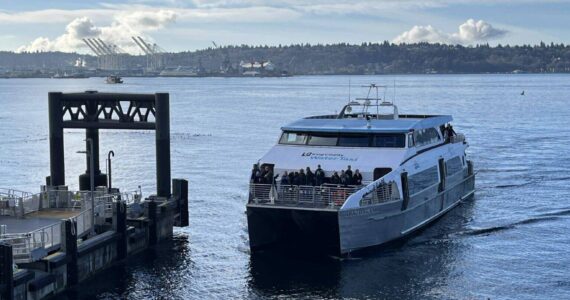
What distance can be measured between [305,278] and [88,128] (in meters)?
12.2

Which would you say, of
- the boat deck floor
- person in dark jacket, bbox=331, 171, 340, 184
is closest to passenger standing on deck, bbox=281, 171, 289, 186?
person in dark jacket, bbox=331, 171, 340, 184

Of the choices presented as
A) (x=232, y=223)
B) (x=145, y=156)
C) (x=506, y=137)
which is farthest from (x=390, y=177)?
(x=506, y=137)

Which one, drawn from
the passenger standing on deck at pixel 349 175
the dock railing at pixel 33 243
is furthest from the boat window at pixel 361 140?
the dock railing at pixel 33 243

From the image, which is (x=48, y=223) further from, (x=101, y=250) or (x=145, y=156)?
(x=145, y=156)

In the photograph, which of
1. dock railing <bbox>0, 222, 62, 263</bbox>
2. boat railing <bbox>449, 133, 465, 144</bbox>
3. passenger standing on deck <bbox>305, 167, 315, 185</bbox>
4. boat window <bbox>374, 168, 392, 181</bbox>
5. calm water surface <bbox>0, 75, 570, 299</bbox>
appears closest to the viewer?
dock railing <bbox>0, 222, 62, 263</bbox>

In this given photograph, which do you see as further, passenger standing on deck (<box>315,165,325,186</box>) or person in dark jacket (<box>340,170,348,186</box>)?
passenger standing on deck (<box>315,165,325,186</box>)

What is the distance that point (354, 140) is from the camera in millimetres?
34344

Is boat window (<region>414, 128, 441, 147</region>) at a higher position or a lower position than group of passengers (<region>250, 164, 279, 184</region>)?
higher

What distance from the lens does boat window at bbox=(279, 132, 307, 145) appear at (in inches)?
1371

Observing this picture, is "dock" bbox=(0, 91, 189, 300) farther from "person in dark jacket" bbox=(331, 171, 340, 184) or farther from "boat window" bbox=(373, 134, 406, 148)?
"boat window" bbox=(373, 134, 406, 148)

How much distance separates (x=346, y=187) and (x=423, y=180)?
5537mm

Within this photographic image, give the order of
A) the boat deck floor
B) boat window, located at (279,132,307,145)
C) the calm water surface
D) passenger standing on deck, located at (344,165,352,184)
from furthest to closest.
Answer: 1. boat window, located at (279,132,307,145)
2. passenger standing on deck, located at (344,165,352,184)
3. the calm water surface
4. the boat deck floor

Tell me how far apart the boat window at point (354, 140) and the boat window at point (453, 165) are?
6643 mm

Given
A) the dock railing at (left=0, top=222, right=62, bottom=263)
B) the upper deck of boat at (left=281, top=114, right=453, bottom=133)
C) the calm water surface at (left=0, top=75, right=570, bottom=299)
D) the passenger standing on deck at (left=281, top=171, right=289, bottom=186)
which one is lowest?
the calm water surface at (left=0, top=75, right=570, bottom=299)
